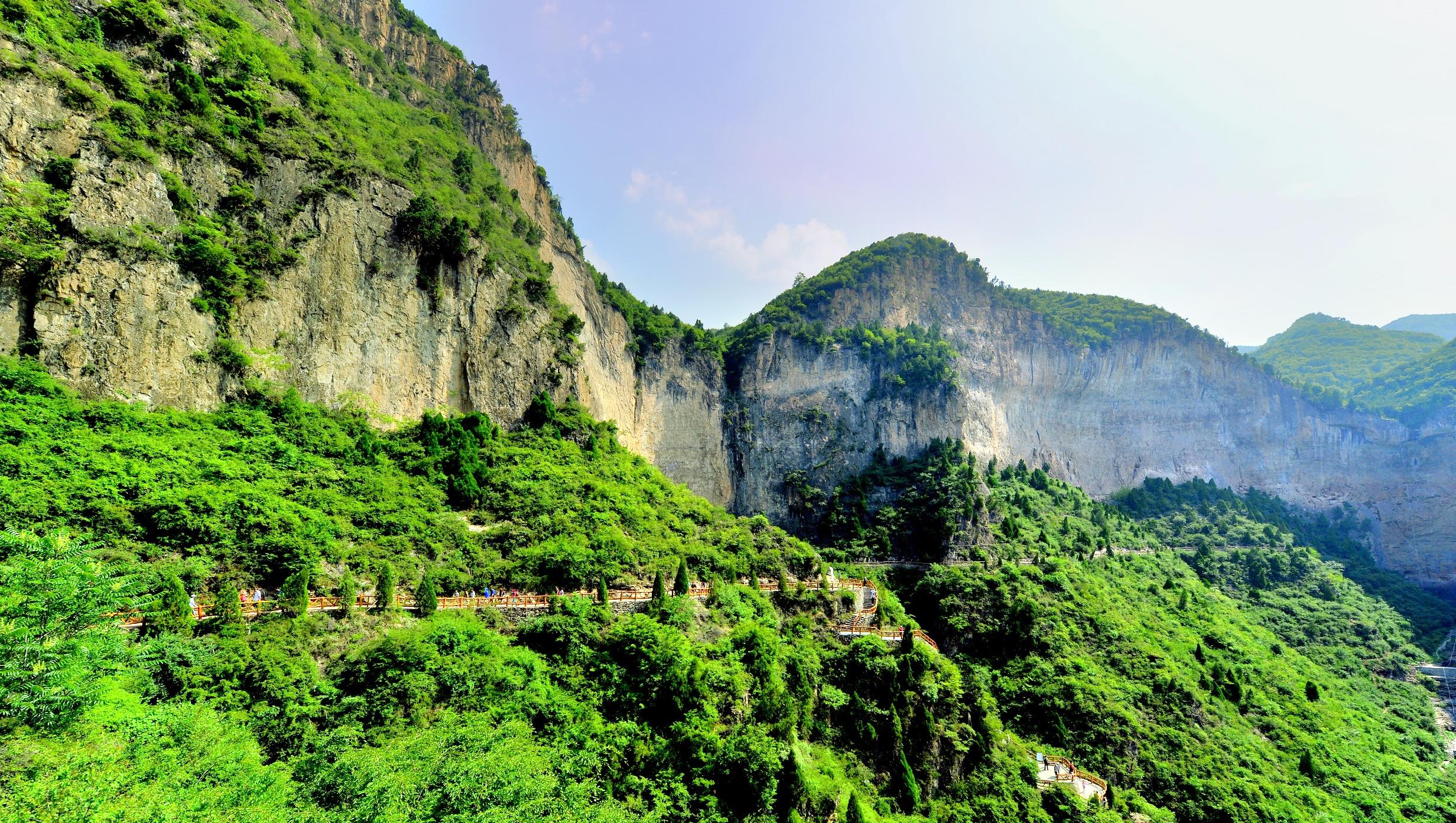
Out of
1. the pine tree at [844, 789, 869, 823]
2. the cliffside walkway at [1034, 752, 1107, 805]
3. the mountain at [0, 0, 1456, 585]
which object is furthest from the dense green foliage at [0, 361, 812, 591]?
the cliffside walkway at [1034, 752, 1107, 805]

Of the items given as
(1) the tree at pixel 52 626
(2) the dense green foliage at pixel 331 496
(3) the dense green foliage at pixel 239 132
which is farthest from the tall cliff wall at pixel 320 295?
(1) the tree at pixel 52 626

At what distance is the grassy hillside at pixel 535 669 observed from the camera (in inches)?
452

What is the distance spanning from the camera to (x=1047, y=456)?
249 feet

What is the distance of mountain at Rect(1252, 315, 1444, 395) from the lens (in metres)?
108

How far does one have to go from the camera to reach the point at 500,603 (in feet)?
68.3

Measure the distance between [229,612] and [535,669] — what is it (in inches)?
308

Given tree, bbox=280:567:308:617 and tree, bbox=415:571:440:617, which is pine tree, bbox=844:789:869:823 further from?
tree, bbox=280:567:308:617

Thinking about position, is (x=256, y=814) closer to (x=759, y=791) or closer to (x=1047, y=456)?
(x=759, y=791)

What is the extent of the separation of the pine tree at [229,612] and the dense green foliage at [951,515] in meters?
39.7

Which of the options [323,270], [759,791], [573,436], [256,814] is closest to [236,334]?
[323,270]

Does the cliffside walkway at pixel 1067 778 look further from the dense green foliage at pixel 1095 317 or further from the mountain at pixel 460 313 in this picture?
the dense green foliage at pixel 1095 317

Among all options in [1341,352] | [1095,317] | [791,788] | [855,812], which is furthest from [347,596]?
[1341,352]

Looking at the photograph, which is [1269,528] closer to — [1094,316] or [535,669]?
[1094,316]

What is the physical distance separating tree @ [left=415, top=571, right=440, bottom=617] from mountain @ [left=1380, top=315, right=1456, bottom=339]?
785 ft
